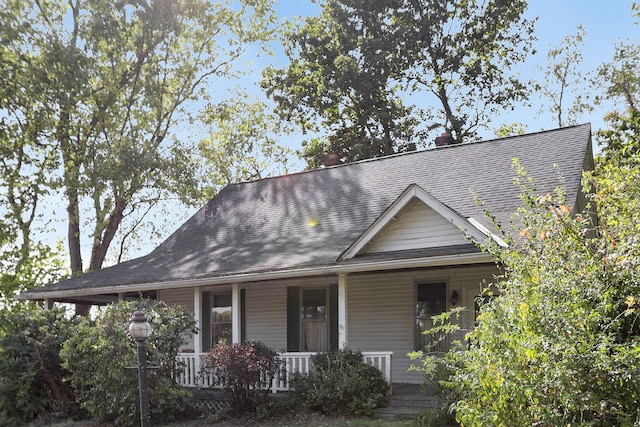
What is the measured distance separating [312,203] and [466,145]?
13.4 feet

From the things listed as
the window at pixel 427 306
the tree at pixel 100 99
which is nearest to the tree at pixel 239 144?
the tree at pixel 100 99

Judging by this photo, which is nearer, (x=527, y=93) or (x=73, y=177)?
(x=73, y=177)

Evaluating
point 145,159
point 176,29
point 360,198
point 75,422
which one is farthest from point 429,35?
point 75,422

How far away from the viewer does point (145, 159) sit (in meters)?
24.2

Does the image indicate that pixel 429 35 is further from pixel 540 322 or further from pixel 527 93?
pixel 540 322

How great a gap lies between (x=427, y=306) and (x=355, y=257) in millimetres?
2582

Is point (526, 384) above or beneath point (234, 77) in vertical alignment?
beneath

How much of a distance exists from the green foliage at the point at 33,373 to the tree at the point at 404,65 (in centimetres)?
1801

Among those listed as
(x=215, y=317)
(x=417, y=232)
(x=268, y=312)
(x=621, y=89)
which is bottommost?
(x=215, y=317)

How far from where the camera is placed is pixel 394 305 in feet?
A: 49.6

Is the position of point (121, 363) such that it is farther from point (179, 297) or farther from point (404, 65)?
point (404, 65)

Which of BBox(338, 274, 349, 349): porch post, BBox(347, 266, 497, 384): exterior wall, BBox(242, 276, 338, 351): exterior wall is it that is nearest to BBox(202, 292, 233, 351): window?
BBox(242, 276, 338, 351): exterior wall

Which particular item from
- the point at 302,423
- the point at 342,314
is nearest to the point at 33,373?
the point at 302,423

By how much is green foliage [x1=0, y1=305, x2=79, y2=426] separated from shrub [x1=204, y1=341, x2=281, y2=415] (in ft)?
11.2
